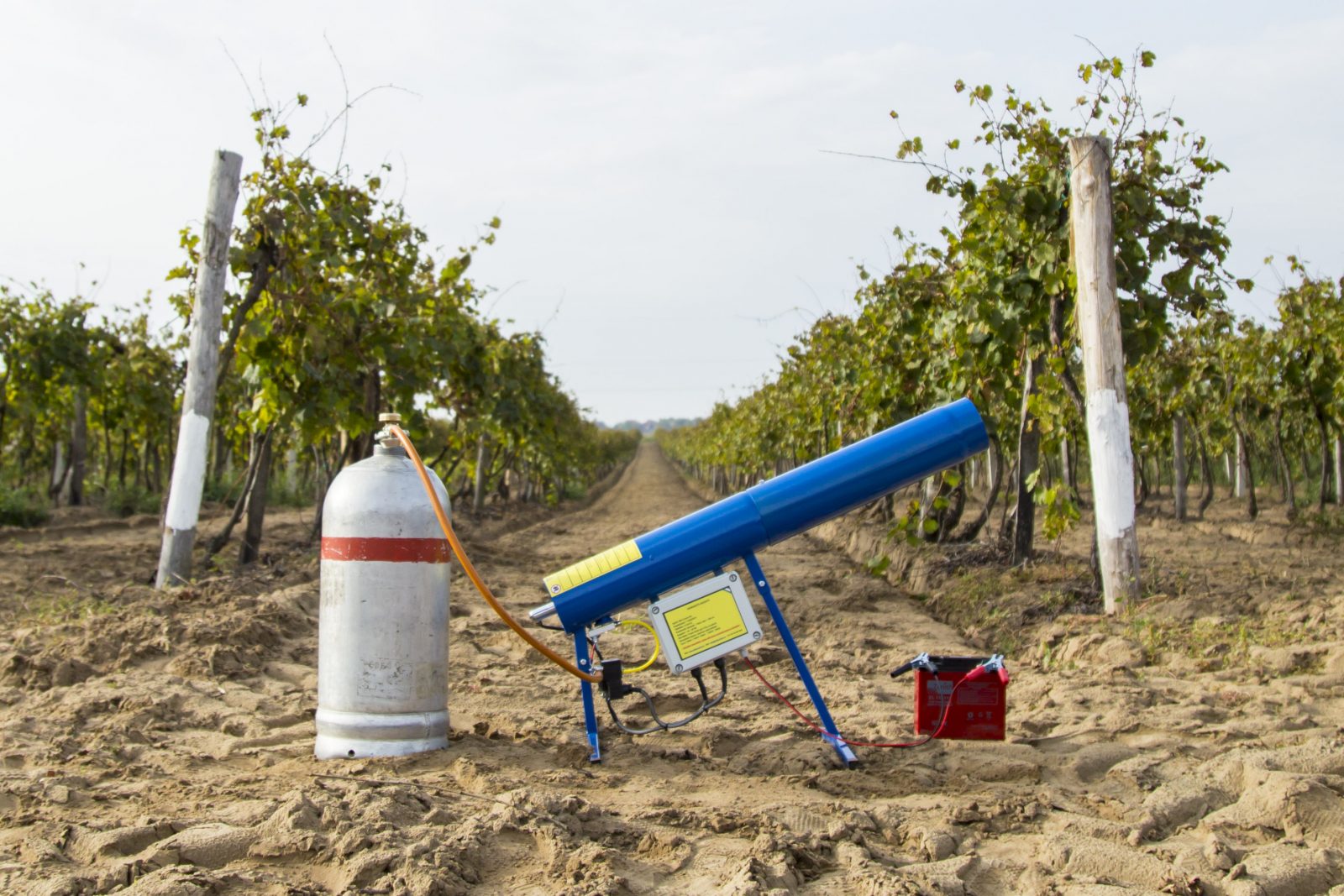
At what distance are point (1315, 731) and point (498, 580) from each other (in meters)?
7.26

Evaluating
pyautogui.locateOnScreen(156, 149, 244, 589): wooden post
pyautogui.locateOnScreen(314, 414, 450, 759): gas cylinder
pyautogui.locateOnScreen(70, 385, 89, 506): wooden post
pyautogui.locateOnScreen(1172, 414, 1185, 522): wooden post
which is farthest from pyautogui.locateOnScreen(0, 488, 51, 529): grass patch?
pyautogui.locateOnScreen(1172, 414, 1185, 522): wooden post

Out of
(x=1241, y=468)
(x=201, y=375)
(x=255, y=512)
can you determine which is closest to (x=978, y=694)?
(x=201, y=375)

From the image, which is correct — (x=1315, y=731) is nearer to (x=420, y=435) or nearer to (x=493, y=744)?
(x=493, y=744)

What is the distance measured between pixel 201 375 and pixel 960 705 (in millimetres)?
6341

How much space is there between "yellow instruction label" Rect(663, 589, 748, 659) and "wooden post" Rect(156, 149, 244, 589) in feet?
17.3

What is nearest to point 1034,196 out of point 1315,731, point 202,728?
point 1315,731

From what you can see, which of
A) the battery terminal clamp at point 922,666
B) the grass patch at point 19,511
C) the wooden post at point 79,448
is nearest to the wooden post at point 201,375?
the battery terminal clamp at point 922,666

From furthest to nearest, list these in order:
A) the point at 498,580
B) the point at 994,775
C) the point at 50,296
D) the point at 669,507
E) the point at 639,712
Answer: the point at 669,507
the point at 50,296
the point at 498,580
the point at 639,712
the point at 994,775

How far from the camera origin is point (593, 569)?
13.0 feet

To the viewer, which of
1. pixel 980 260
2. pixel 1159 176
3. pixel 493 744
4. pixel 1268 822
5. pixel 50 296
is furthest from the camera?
pixel 50 296

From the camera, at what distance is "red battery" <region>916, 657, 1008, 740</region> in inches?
156

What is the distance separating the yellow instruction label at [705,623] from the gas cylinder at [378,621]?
976mm

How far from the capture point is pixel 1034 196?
7.42 metres

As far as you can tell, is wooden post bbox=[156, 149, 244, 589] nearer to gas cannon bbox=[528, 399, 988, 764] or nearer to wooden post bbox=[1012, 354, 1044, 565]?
gas cannon bbox=[528, 399, 988, 764]
